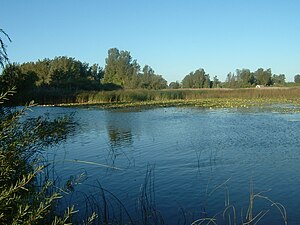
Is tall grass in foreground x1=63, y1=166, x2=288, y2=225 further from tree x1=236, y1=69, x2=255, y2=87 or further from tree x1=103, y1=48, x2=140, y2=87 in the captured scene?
tree x1=236, y1=69, x2=255, y2=87

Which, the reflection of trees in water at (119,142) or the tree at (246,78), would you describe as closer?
the reflection of trees in water at (119,142)

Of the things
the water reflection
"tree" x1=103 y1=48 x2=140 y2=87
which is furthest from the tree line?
the water reflection

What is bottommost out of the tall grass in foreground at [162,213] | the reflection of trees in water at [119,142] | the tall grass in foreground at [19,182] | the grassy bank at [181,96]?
the tall grass in foreground at [162,213]

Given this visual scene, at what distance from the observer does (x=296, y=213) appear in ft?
20.3

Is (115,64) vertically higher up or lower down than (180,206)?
higher up

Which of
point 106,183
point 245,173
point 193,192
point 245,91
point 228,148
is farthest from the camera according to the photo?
point 245,91

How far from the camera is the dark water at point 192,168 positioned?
22.0ft

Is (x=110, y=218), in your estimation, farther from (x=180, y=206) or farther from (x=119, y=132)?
(x=119, y=132)

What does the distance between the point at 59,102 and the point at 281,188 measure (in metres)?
36.8

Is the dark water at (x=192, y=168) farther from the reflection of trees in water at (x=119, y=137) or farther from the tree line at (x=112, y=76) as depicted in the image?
the tree line at (x=112, y=76)

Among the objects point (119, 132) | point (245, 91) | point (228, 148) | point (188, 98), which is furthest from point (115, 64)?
point (228, 148)

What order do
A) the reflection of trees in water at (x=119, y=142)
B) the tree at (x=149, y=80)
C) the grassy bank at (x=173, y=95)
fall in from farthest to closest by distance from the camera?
the tree at (x=149, y=80) → the grassy bank at (x=173, y=95) → the reflection of trees in water at (x=119, y=142)

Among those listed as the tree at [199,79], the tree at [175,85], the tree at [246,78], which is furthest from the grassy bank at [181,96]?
the tree at [175,85]

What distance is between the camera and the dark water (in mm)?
→ 6711
